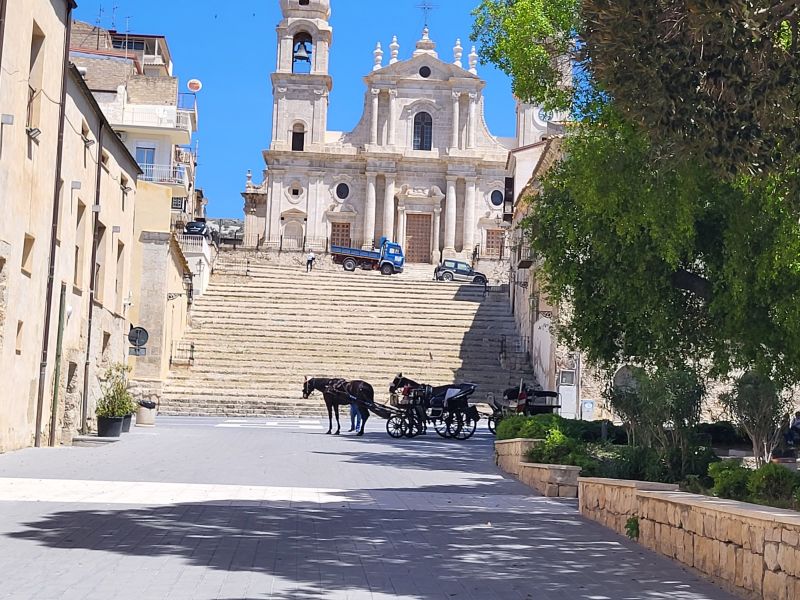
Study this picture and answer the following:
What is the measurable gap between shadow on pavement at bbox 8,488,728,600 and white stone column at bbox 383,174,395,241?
58.2m

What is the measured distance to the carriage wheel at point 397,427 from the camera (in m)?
25.8

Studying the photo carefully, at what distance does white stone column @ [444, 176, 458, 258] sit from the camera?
2726 inches

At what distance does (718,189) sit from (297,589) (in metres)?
8.50

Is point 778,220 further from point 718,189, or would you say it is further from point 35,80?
point 35,80

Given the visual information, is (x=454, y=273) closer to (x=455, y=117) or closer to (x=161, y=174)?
(x=161, y=174)

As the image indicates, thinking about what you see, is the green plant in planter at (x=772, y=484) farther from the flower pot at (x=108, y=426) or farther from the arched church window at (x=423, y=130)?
the arched church window at (x=423, y=130)

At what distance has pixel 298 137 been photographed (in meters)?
70.6

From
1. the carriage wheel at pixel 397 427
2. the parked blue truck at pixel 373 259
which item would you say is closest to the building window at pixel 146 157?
the parked blue truck at pixel 373 259

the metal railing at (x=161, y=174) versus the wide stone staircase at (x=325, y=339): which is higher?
the metal railing at (x=161, y=174)

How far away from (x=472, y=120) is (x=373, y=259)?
15784 millimetres

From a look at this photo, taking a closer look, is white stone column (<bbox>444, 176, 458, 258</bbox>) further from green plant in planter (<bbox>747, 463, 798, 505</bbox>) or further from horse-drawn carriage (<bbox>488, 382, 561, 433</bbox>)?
green plant in planter (<bbox>747, 463, 798, 505</bbox>)

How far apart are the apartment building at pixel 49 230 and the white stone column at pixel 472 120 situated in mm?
47748

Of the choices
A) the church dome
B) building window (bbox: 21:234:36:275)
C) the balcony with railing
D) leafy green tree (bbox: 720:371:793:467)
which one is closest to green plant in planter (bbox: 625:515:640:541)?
leafy green tree (bbox: 720:371:793:467)

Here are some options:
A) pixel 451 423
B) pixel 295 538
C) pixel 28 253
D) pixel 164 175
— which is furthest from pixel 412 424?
pixel 164 175
